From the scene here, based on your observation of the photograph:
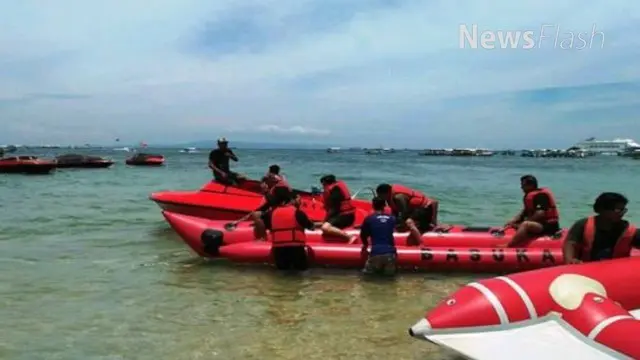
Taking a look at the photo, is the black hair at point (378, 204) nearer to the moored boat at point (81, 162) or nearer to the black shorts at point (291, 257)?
the black shorts at point (291, 257)

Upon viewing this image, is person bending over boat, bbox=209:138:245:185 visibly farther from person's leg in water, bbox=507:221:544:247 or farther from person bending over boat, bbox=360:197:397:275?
person's leg in water, bbox=507:221:544:247

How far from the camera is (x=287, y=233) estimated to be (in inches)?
304

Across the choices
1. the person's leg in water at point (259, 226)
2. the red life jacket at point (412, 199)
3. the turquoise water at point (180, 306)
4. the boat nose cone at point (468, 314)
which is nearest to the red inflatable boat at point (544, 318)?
the boat nose cone at point (468, 314)

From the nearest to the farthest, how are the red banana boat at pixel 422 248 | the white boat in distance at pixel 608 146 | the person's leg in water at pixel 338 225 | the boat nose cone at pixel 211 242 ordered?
the red banana boat at pixel 422 248
the person's leg in water at pixel 338 225
the boat nose cone at pixel 211 242
the white boat in distance at pixel 608 146

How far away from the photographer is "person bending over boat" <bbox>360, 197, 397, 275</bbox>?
7484 mm

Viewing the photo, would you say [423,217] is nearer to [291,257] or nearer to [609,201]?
[291,257]

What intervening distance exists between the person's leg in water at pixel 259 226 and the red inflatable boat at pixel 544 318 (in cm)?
431

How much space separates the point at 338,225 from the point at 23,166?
87.4ft

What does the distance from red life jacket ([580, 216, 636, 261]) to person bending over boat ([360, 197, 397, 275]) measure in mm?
2510

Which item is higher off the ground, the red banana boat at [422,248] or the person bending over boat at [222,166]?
the person bending over boat at [222,166]

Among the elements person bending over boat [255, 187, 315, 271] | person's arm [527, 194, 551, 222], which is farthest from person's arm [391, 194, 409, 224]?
person's arm [527, 194, 551, 222]

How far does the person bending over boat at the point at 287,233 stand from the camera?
7.70m

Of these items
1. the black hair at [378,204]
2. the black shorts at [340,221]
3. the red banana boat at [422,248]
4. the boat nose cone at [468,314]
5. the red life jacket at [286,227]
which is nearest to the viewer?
the boat nose cone at [468,314]

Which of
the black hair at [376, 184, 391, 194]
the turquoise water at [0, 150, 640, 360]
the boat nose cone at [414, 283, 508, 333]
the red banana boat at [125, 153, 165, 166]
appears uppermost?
the black hair at [376, 184, 391, 194]
